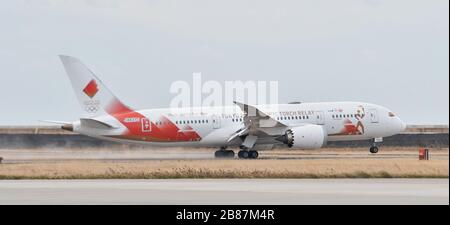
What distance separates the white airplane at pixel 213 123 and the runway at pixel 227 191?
77.0 feet

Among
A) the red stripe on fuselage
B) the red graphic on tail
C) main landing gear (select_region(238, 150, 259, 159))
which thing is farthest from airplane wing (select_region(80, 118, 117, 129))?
main landing gear (select_region(238, 150, 259, 159))

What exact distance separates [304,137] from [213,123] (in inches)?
232

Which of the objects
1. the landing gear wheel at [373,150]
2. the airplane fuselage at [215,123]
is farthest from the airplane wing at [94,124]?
the landing gear wheel at [373,150]

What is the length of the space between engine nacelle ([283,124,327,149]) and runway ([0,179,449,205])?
77.2 feet

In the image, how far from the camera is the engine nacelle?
68.2m

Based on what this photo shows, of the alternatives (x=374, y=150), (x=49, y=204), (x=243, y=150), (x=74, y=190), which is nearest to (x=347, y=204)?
(x=49, y=204)

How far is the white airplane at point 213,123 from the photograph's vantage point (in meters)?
68.7

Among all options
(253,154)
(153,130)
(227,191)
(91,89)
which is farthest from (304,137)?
(227,191)

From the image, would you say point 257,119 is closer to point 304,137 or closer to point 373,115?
point 304,137

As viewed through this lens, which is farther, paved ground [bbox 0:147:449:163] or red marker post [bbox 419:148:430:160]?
paved ground [bbox 0:147:449:163]

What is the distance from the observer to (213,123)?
2736 inches

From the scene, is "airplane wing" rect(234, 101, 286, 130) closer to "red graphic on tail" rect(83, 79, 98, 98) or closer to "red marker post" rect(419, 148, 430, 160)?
"red marker post" rect(419, 148, 430, 160)
